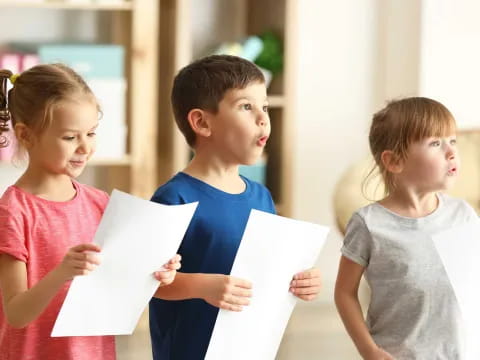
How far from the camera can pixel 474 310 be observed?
181 cm

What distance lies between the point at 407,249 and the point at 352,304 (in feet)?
0.47

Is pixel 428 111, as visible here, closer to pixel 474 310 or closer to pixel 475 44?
pixel 474 310

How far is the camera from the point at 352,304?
6.02ft

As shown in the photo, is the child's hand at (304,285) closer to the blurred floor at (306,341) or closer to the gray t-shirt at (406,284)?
the gray t-shirt at (406,284)

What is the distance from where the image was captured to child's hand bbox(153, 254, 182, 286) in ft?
5.32

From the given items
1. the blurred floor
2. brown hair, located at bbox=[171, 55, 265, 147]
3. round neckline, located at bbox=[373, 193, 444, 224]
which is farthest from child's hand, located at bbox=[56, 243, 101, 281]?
the blurred floor

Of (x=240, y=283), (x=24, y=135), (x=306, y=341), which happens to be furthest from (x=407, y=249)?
(x=306, y=341)

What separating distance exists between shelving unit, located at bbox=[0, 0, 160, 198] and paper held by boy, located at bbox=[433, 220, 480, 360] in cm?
223

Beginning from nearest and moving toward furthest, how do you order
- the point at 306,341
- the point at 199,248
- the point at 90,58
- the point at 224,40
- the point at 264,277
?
the point at 264,277 → the point at 199,248 → the point at 306,341 → the point at 90,58 → the point at 224,40

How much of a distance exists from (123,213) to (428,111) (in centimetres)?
66

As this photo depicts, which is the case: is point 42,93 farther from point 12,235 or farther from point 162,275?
point 162,275

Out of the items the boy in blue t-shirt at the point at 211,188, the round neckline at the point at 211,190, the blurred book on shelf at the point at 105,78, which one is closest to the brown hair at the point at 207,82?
the boy in blue t-shirt at the point at 211,188

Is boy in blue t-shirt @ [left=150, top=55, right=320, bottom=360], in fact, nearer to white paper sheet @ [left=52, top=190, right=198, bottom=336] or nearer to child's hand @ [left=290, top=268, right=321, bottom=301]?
child's hand @ [left=290, top=268, right=321, bottom=301]

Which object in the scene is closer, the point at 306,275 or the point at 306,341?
the point at 306,275
